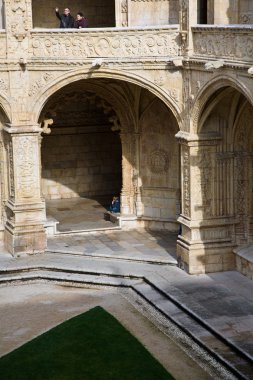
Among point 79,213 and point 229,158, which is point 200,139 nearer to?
point 229,158

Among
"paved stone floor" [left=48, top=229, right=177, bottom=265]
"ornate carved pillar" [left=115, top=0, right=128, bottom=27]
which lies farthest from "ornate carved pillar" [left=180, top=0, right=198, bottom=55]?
"paved stone floor" [left=48, top=229, right=177, bottom=265]

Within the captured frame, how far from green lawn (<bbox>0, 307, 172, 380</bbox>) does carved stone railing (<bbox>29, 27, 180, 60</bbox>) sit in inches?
262

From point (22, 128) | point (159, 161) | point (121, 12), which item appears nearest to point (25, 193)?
point (22, 128)

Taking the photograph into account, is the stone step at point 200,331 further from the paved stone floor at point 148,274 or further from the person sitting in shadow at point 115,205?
the person sitting in shadow at point 115,205

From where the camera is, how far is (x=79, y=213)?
90.2ft

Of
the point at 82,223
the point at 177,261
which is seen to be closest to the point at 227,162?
the point at 177,261

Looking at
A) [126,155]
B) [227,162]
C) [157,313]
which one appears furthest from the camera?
[126,155]

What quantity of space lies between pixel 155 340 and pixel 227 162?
528 cm

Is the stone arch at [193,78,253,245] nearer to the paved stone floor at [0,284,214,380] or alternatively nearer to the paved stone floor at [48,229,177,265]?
the paved stone floor at [48,229,177,265]

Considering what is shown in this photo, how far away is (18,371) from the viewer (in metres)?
16.8

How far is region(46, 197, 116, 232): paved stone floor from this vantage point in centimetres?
2606

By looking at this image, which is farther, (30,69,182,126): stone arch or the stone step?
(30,69,182,126): stone arch

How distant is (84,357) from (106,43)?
8.27 m

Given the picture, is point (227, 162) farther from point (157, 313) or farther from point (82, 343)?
point (82, 343)
